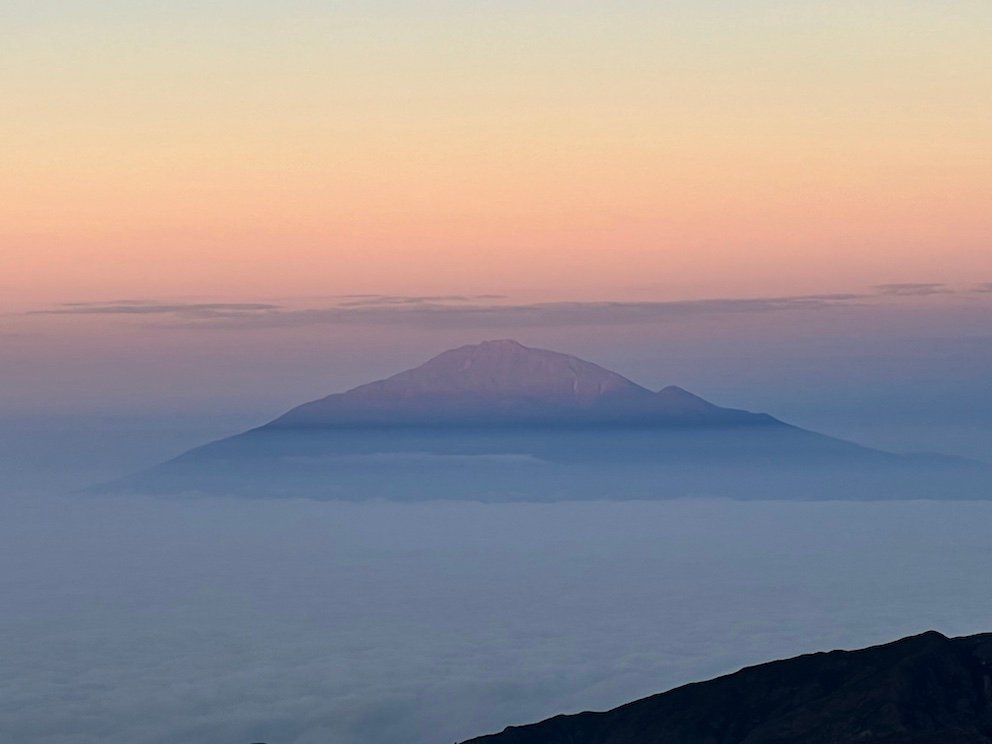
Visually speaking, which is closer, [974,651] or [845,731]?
[845,731]

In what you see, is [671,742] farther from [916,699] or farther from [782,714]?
[916,699]

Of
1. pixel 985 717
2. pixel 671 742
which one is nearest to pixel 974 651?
pixel 985 717

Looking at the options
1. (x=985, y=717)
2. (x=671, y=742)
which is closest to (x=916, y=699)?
(x=985, y=717)

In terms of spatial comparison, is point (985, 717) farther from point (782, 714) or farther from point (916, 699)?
point (782, 714)

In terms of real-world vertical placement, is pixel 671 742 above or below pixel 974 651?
below

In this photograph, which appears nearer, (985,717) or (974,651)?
(985,717)

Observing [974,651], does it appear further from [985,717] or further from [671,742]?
[671,742]

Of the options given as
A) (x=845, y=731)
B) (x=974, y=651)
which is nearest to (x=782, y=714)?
(x=845, y=731)
